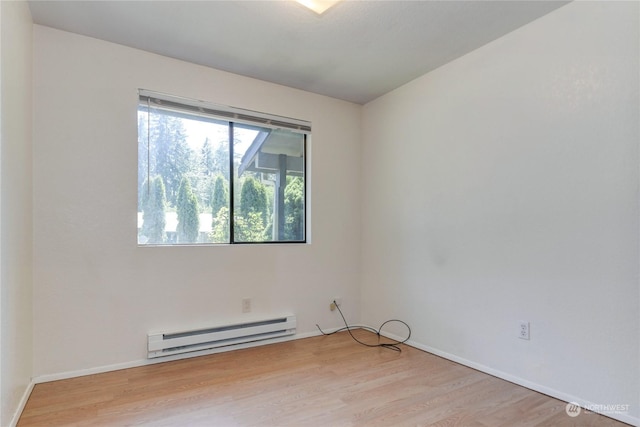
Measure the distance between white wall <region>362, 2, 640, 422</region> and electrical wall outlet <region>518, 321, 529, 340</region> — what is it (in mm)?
41

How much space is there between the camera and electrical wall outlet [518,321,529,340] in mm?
2195

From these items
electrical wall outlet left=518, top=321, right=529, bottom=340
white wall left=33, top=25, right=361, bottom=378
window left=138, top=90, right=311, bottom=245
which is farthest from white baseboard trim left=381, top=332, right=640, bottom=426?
window left=138, top=90, right=311, bottom=245

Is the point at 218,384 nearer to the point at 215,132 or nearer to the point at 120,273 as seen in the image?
the point at 120,273

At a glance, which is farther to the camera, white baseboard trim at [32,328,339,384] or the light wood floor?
white baseboard trim at [32,328,339,384]

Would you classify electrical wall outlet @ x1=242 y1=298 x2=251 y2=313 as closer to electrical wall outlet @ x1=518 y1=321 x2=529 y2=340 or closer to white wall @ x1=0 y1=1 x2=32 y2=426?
white wall @ x1=0 y1=1 x2=32 y2=426

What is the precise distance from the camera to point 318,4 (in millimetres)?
1979

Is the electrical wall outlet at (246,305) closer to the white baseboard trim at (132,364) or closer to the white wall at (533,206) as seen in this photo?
the white baseboard trim at (132,364)

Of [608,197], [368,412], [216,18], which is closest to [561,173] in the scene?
[608,197]

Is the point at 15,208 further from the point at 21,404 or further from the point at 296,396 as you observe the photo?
the point at 296,396

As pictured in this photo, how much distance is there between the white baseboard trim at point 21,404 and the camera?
173 centimetres

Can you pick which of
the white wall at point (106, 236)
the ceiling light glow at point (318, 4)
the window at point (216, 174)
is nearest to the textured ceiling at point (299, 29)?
the ceiling light glow at point (318, 4)

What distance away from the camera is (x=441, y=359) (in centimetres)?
269

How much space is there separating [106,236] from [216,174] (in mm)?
950

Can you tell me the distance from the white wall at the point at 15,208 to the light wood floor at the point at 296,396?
0.29 metres
